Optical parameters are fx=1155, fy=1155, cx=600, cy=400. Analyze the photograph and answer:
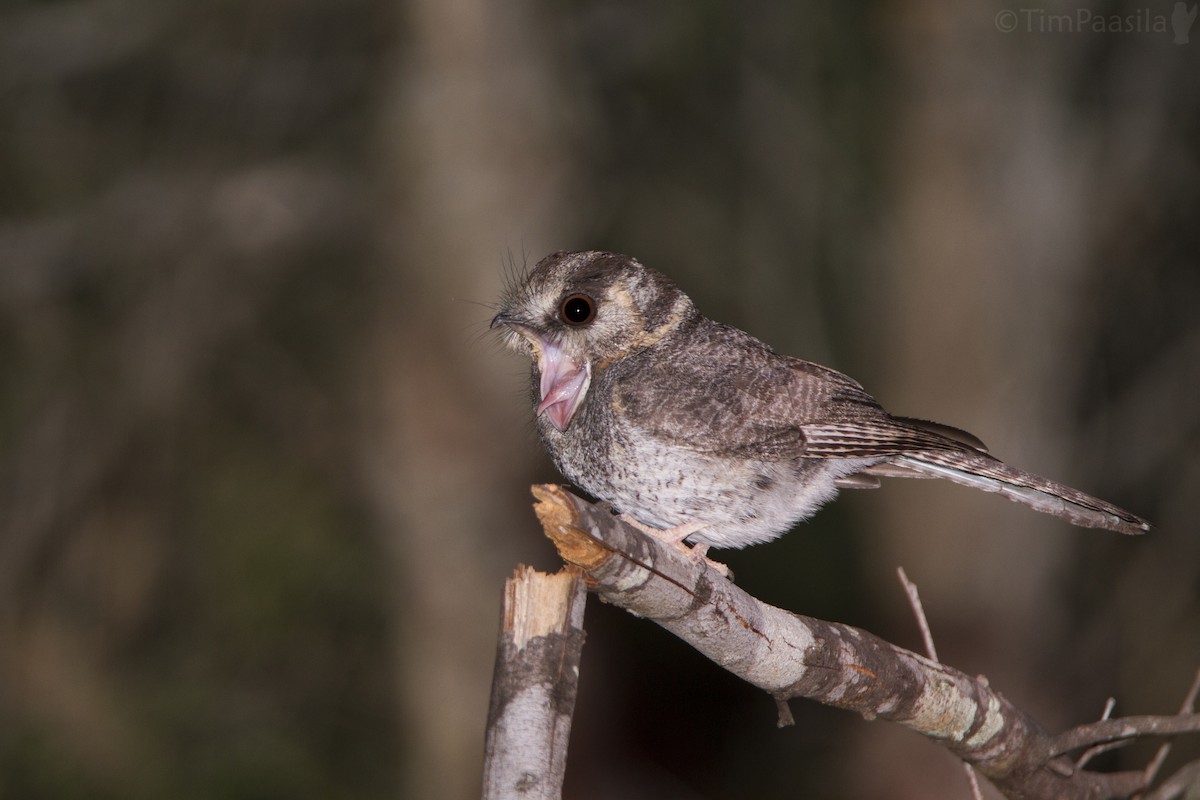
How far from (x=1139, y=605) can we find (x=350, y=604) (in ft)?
17.1

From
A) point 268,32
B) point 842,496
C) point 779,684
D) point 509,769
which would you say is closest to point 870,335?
point 842,496

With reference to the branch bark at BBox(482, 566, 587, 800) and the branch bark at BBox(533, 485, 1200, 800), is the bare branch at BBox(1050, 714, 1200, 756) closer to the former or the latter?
the branch bark at BBox(533, 485, 1200, 800)

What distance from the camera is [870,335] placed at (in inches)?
333

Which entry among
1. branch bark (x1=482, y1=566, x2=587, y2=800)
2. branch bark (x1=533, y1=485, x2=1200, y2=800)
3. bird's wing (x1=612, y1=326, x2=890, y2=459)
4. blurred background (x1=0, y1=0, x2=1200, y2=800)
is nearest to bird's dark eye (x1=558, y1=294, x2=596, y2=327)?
bird's wing (x1=612, y1=326, x2=890, y2=459)

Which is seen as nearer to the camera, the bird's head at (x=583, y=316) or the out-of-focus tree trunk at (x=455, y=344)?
the bird's head at (x=583, y=316)

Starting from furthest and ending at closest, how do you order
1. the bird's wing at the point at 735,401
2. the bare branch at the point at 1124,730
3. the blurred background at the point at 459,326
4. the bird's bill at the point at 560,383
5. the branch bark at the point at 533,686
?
the blurred background at the point at 459,326, the bird's bill at the point at 560,383, the bird's wing at the point at 735,401, the bare branch at the point at 1124,730, the branch bark at the point at 533,686

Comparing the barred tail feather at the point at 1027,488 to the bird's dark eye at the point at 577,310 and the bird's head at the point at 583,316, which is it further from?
the bird's dark eye at the point at 577,310

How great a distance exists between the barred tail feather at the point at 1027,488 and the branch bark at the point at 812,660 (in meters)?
0.50

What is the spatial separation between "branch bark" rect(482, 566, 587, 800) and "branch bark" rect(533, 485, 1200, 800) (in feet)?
0.28

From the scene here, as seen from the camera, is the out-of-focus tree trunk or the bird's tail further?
the out-of-focus tree trunk

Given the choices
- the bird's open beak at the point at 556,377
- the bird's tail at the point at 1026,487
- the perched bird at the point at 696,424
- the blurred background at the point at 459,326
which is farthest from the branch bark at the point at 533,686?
the blurred background at the point at 459,326

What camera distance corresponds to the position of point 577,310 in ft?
10.7

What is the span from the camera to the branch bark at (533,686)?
2.19 m

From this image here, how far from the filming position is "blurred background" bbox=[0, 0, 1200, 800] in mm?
6336
